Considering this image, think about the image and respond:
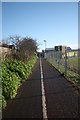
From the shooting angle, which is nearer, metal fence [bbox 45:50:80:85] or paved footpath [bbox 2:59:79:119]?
paved footpath [bbox 2:59:79:119]

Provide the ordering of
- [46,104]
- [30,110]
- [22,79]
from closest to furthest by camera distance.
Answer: [30,110] < [46,104] < [22,79]

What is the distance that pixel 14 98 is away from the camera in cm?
769

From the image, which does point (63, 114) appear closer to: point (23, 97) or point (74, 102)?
point (74, 102)

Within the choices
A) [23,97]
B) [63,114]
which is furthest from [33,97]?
[63,114]

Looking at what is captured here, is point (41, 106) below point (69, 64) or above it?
below

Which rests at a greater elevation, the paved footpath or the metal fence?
the metal fence

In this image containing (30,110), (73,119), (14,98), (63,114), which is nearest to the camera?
(73,119)

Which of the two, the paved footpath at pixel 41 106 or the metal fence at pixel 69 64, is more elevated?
the metal fence at pixel 69 64

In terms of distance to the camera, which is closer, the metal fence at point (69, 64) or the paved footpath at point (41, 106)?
the paved footpath at point (41, 106)

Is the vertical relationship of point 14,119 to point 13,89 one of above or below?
below

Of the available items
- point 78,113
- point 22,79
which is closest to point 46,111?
point 78,113

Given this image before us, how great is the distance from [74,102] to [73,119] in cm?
174

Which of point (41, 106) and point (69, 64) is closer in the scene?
point (41, 106)

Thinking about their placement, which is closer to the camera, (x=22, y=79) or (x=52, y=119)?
(x=52, y=119)
